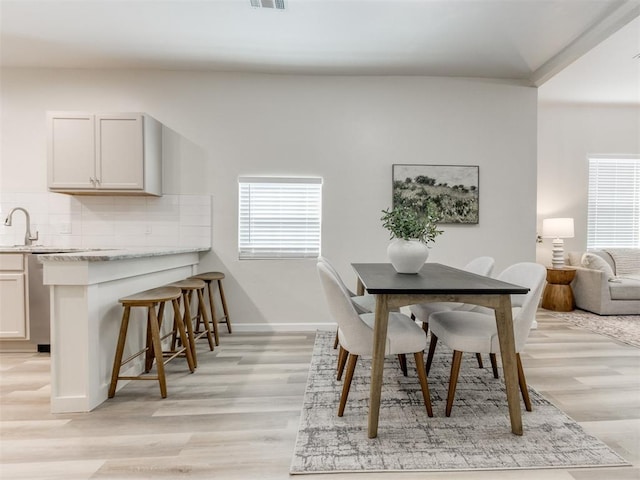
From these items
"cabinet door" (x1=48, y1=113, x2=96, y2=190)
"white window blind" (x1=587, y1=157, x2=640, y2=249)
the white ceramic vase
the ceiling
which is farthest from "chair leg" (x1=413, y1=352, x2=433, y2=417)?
Result: "white window blind" (x1=587, y1=157, x2=640, y2=249)

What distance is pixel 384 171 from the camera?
12.4 ft

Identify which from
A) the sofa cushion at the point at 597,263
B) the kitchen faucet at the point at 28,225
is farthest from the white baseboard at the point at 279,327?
the sofa cushion at the point at 597,263

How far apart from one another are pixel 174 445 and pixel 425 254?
1.82 metres

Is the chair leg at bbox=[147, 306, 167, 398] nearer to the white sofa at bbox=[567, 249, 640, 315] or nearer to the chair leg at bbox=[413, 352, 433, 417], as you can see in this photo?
the chair leg at bbox=[413, 352, 433, 417]

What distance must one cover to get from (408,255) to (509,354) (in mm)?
800

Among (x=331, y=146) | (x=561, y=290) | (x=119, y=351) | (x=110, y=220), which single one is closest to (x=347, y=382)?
(x=119, y=351)

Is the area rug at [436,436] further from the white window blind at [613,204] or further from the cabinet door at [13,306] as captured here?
the white window blind at [613,204]

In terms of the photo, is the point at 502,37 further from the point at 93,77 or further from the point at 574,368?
the point at 93,77

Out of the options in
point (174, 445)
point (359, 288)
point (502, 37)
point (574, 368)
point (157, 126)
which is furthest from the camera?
point (157, 126)

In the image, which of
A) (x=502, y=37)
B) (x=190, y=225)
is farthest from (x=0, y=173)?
(x=502, y=37)

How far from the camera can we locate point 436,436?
175 centimetres

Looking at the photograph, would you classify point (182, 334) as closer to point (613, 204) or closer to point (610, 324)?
point (610, 324)

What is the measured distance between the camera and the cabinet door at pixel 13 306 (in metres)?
2.95

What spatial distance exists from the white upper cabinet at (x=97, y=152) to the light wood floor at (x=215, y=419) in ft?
5.49
